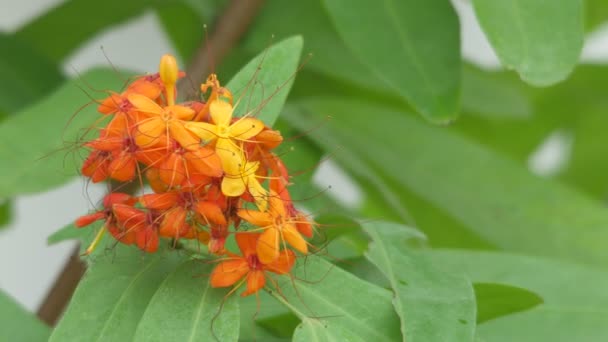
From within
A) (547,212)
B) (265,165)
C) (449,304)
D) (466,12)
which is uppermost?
(265,165)

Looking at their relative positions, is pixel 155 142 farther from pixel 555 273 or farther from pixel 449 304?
pixel 555 273

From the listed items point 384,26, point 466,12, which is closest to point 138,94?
point 384,26

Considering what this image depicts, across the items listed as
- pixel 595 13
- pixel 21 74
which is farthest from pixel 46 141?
pixel 595 13

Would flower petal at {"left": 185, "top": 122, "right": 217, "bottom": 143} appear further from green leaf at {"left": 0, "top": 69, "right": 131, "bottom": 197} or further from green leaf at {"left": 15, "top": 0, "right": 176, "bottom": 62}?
green leaf at {"left": 15, "top": 0, "right": 176, "bottom": 62}

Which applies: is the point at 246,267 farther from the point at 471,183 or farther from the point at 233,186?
the point at 471,183

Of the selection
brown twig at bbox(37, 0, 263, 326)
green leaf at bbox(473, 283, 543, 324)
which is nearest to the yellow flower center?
green leaf at bbox(473, 283, 543, 324)
